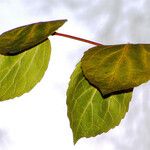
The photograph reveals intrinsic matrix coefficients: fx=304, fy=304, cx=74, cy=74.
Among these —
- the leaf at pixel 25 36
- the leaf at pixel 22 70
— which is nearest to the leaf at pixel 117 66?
the leaf at pixel 25 36

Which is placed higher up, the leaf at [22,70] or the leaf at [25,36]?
the leaf at [25,36]

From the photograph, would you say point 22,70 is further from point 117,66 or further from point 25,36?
point 117,66

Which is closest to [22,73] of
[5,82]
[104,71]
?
[5,82]

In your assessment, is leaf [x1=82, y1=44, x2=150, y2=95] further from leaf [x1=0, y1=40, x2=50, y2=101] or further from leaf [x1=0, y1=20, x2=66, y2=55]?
leaf [x1=0, y1=40, x2=50, y2=101]

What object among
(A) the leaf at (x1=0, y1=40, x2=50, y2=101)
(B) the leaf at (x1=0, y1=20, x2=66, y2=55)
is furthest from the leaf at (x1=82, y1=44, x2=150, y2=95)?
(A) the leaf at (x1=0, y1=40, x2=50, y2=101)

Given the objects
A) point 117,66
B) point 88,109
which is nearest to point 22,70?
point 88,109

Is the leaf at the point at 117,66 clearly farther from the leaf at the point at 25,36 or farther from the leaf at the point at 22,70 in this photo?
the leaf at the point at 22,70
